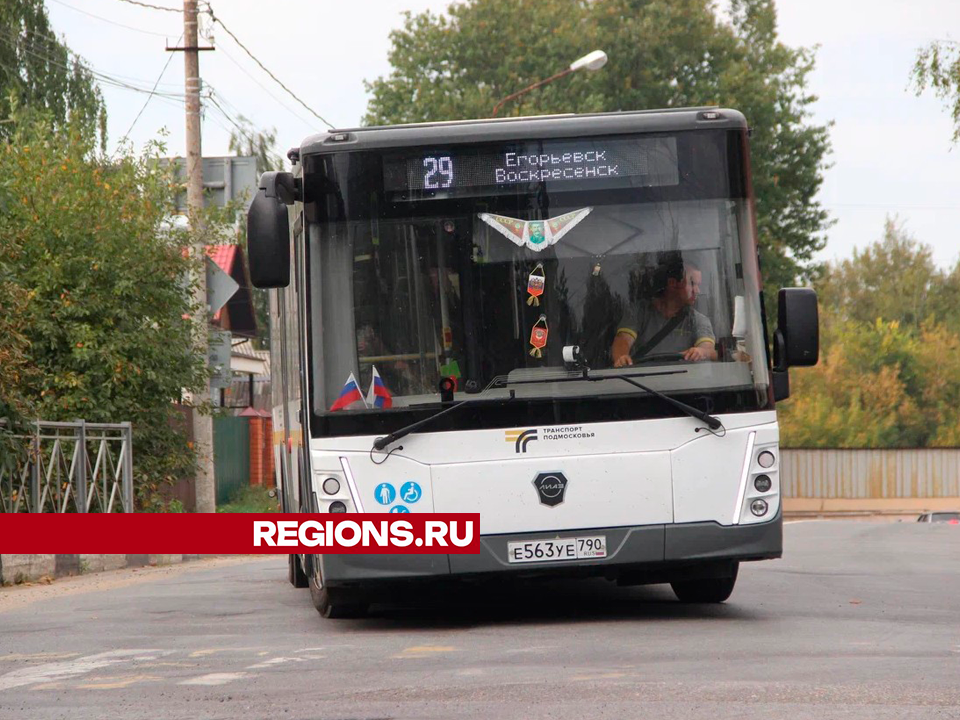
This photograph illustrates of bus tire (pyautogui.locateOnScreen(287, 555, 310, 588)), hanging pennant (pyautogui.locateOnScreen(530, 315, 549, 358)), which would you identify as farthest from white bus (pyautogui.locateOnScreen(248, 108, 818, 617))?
bus tire (pyautogui.locateOnScreen(287, 555, 310, 588))

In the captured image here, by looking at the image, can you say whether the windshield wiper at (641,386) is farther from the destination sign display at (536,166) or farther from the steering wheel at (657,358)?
the destination sign display at (536,166)

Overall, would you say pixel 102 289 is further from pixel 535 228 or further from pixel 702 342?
pixel 702 342

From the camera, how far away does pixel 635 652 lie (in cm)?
808

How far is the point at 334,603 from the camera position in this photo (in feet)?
33.1

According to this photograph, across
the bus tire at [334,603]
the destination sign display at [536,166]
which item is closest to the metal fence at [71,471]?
the bus tire at [334,603]

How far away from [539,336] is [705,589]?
8.26ft

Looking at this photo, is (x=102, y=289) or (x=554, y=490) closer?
(x=554, y=490)

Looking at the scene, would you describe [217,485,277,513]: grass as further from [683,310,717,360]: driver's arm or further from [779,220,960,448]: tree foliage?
[779,220,960,448]: tree foliage

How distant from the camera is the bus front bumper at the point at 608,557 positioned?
9.14 meters

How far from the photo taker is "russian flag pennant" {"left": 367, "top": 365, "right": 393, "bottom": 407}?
9.22m

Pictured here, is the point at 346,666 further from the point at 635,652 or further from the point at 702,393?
the point at 702,393

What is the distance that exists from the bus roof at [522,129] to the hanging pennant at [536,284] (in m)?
0.82

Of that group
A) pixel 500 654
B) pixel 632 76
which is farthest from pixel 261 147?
pixel 500 654

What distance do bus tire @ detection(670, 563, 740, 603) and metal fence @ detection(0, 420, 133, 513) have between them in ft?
22.1
